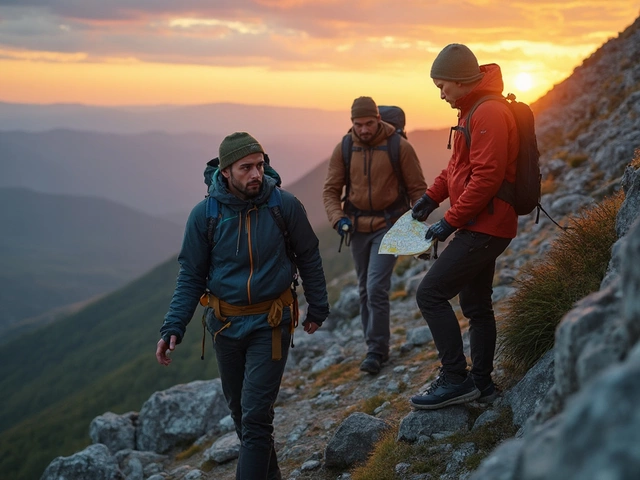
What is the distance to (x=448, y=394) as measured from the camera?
664 cm

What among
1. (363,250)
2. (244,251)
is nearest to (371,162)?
(363,250)

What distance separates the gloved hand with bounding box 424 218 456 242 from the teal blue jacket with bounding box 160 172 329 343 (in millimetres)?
1321

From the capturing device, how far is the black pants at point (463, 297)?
619 cm

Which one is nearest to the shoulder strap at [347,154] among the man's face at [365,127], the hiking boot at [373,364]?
the man's face at [365,127]

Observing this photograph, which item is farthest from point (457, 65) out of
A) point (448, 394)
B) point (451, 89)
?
point (448, 394)

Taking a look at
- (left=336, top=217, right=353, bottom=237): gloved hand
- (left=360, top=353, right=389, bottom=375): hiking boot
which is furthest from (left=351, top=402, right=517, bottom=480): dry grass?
Answer: (left=336, top=217, right=353, bottom=237): gloved hand

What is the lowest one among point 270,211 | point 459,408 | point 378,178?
point 459,408

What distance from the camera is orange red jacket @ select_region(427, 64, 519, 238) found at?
19.2 ft

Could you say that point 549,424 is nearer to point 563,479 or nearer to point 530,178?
point 563,479

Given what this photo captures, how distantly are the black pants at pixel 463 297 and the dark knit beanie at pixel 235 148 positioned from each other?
2.17 meters

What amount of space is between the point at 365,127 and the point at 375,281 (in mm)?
2393

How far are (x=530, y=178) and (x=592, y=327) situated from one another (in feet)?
10.9

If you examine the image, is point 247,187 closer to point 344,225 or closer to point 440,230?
point 440,230

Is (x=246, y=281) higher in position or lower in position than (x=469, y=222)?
lower
